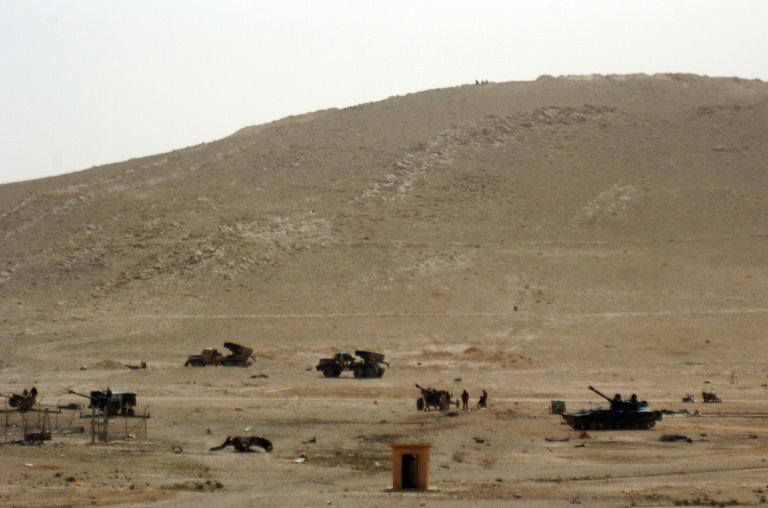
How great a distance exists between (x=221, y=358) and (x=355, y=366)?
18.6 ft

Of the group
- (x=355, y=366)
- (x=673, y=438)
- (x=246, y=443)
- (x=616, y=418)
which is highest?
(x=355, y=366)

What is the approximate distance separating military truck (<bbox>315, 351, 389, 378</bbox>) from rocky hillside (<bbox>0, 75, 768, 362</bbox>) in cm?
869

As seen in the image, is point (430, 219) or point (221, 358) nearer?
point (221, 358)

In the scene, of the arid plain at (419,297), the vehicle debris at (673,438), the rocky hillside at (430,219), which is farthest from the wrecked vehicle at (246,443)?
the rocky hillside at (430,219)

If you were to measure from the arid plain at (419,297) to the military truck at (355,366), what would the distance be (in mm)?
665

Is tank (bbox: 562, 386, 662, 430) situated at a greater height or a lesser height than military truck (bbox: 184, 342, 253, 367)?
lesser

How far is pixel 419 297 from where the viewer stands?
56219 millimetres

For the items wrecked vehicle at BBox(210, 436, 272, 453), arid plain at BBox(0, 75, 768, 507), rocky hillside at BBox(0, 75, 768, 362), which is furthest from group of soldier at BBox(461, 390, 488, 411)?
rocky hillside at BBox(0, 75, 768, 362)

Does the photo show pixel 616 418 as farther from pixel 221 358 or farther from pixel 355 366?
pixel 221 358

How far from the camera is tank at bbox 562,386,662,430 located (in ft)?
98.9

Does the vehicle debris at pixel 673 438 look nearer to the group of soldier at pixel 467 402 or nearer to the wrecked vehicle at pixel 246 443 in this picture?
the group of soldier at pixel 467 402

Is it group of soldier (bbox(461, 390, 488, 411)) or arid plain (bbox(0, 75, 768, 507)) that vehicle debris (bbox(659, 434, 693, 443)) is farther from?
group of soldier (bbox(461, 390, 488, 411))

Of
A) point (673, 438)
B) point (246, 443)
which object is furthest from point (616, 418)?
point (246, 443)

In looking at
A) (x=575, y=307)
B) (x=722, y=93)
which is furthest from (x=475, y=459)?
(x=722, y=93)
